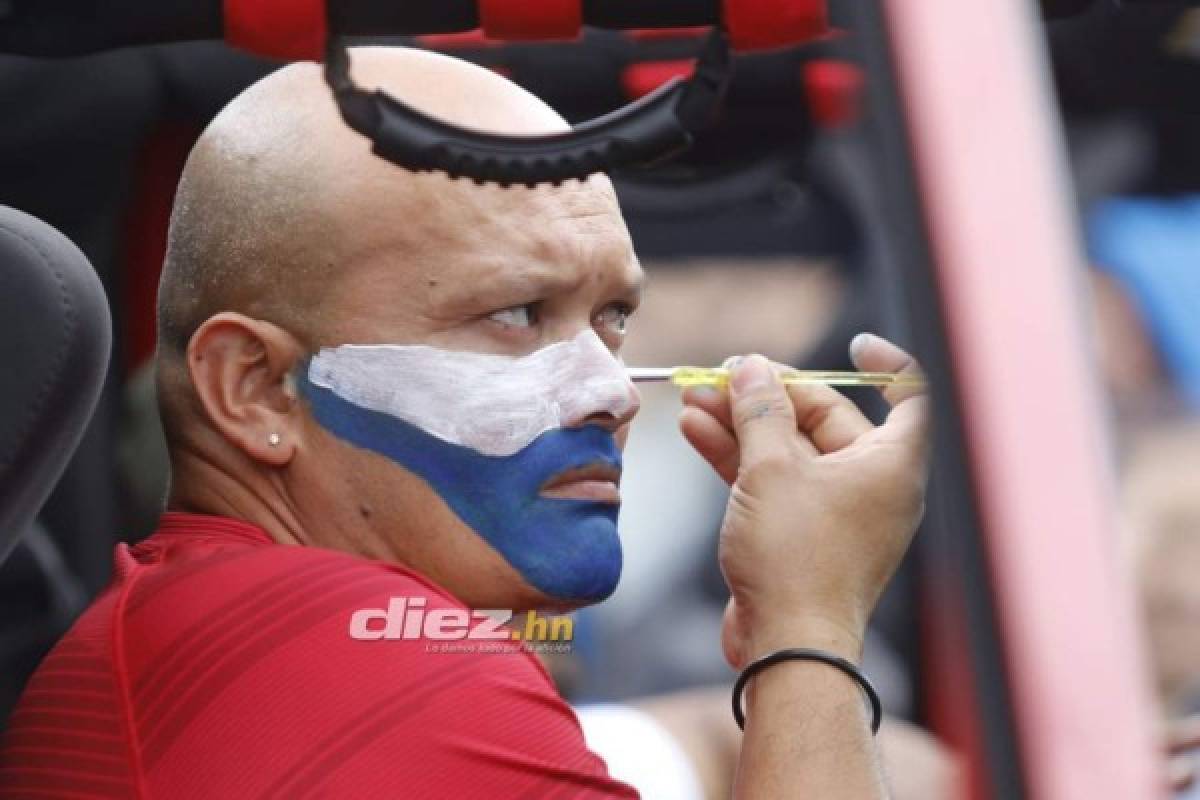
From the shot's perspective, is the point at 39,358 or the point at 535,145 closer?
the point at 535,145

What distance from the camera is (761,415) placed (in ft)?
6.15

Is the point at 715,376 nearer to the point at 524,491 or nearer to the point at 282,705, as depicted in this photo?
the point at 524,491

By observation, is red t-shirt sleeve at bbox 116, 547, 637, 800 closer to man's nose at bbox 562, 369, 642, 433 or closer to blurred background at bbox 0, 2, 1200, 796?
man's nose at bbox 562, 369, 642, 433

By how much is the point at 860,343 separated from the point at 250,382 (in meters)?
0.56

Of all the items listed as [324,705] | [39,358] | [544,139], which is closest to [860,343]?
[544,139]

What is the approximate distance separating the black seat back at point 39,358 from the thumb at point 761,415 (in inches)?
21.9

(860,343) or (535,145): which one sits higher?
(535,145)

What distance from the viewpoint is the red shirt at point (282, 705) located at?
5.44ft

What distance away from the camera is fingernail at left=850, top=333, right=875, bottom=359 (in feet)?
5.83

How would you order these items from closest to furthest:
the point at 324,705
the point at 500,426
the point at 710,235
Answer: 1. the point at 324,705
2. the point at 500,426
3. the point at 710,235

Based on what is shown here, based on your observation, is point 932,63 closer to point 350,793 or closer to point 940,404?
point 940,404

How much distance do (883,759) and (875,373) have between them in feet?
1.08

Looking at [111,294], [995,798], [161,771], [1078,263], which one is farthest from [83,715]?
[1078,263]

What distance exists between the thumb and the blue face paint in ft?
0.41
